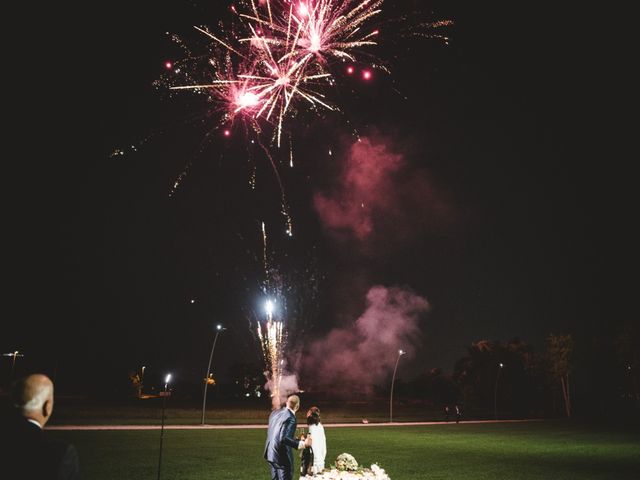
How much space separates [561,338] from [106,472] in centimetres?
8387

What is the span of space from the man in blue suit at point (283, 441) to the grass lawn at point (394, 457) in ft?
23.0

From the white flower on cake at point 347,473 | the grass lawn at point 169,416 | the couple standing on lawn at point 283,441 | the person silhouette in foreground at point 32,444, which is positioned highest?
the person silhouette in foreground at point 32,444

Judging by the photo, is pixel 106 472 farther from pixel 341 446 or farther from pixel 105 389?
pixel 105 389

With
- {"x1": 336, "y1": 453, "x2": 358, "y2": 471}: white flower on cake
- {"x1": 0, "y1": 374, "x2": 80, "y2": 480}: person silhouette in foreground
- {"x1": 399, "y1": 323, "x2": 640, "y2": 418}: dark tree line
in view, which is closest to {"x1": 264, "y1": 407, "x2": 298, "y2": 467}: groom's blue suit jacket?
{"x1": 336, "y1": 453, "x2": 358, "y2": 471}: white flower on cake

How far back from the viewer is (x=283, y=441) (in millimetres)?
7863

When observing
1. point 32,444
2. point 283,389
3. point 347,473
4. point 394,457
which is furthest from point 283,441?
point 283,389

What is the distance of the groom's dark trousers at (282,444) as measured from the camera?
25.7 feet

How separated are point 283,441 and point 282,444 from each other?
0.16 ft

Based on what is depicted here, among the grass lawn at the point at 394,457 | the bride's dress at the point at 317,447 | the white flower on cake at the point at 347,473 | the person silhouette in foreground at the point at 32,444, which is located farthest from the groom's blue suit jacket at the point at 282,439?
the grass lawn at the point at 394,457

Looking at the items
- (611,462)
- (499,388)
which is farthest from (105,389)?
(611,462)

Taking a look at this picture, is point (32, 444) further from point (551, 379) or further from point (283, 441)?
point (551, 379)

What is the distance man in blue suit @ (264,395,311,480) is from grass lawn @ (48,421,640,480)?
700 centimetres

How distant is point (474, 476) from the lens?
15.3m

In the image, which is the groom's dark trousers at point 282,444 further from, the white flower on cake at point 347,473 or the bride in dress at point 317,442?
the bride in dress at point 317,442
